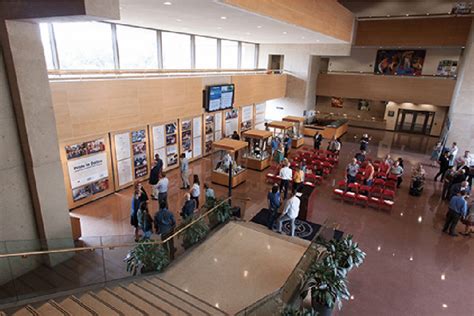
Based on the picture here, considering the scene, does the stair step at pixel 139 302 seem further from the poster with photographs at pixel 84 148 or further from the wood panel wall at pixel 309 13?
the wood panel wall at pixel 309 13

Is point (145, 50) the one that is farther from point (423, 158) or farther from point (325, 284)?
point (423, 158)

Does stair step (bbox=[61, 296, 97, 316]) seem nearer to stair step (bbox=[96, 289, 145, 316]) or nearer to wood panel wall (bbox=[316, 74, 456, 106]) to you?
stair step (bbox=[96, 289, 145, 316])

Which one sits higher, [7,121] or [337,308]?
[7,121]

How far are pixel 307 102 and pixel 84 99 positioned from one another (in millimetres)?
16887

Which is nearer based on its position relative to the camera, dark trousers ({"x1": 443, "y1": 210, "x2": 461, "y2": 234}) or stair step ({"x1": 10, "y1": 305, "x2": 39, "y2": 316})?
stair step ({"x1": 10, "y1": 305, "x2": 39, "y2": 316})

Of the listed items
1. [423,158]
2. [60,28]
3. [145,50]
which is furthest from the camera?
[423,158]

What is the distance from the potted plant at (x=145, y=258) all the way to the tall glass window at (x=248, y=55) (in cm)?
1880

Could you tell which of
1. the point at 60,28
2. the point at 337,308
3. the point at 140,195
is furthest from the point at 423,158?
the point at 60,28

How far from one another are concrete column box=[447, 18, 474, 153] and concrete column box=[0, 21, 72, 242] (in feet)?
58.3

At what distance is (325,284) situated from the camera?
519 centimetres

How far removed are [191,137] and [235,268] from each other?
8563 mm

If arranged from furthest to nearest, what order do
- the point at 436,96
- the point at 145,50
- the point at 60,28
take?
the point at 436,96 < the point at 145,50 < the point at 60,28

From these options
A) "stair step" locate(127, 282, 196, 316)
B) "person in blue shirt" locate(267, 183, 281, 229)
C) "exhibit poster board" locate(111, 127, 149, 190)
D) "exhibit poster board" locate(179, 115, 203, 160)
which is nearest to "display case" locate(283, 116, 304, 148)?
"exhibit poster board" locate(179, 115, 203, 160)

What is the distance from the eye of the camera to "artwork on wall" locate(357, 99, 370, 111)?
24.4m
